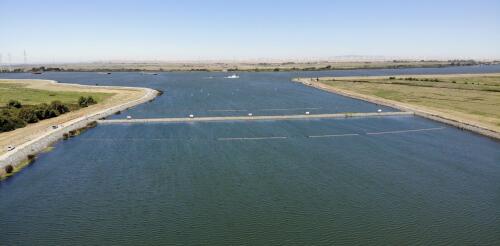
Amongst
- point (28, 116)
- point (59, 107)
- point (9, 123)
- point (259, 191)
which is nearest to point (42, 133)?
point (9, 123)

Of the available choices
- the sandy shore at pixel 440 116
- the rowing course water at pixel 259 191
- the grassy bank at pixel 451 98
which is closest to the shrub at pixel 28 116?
the rowing course water at pixel 259 191

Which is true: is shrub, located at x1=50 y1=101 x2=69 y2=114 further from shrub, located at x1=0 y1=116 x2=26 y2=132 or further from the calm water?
the calm water

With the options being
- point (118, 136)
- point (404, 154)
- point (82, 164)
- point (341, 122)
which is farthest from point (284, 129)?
point (82, 164)

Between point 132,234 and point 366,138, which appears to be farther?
point 366,138

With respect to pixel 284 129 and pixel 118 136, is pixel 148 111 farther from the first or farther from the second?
pixel 284 129

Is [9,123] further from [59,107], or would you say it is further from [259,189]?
[259,189]

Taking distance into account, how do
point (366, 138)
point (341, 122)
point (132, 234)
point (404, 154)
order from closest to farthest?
1. point (132, 234)
2. point (404, 154)
3. point (366, 138)
4. point (341, 122)
